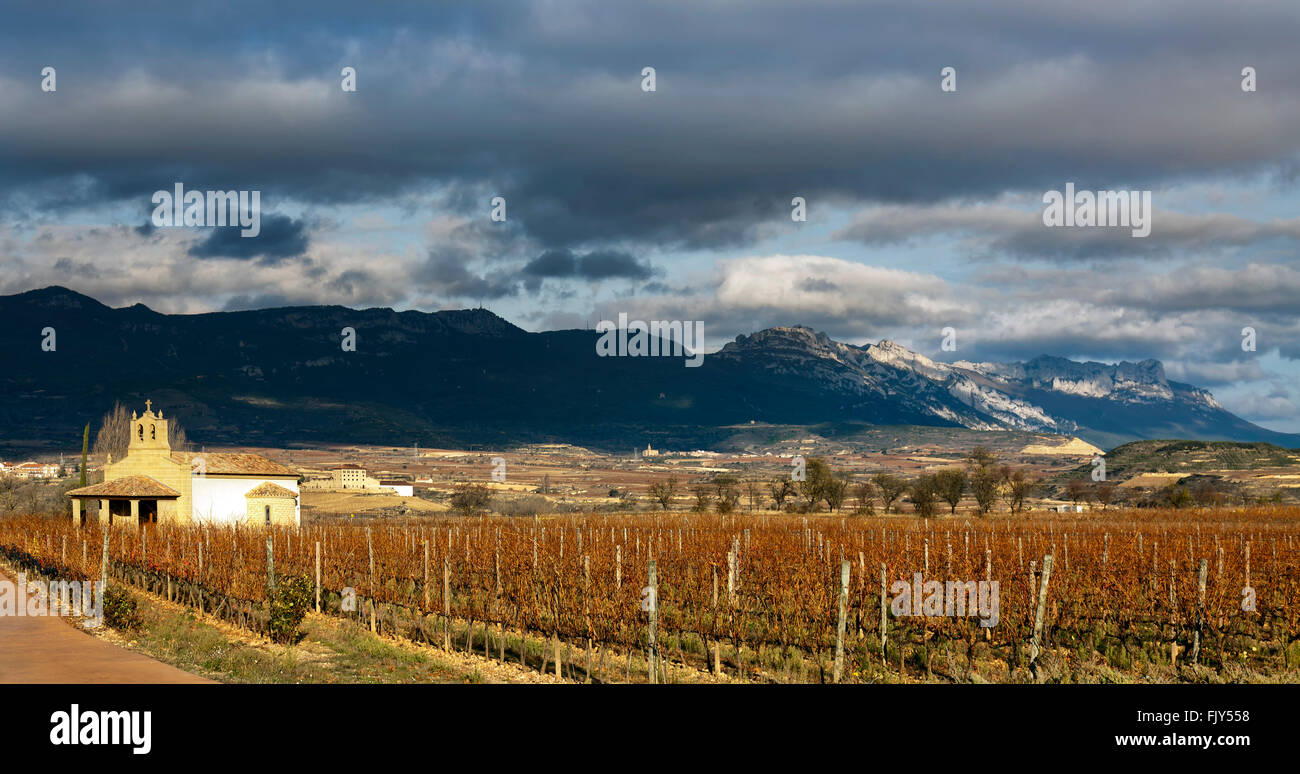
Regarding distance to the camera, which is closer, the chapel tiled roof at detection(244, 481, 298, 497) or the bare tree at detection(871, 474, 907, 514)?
the chapel tiled roof at detection(244, 481, 298, 497)

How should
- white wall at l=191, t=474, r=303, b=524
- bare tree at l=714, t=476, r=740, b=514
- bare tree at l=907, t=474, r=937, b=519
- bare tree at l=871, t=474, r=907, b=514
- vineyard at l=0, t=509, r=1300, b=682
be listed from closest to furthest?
vineyard at l=0, t=509, r=1300, b=682
white wall at l=191, t=474, r=303, b=524
bare tree at l=714, t=476, r=740, b=514
bare tree at l=907, t=474, r=937, b=519
bare tree at l=871, t=474, r=907, b=514

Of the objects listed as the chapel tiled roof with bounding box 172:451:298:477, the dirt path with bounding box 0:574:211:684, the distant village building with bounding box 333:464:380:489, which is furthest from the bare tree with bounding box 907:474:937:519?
the dirt path with bounding box 0:574:211:684

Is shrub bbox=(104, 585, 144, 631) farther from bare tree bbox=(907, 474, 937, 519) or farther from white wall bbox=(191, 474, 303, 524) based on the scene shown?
bare tree bbox=(907, 474, 937, 519)

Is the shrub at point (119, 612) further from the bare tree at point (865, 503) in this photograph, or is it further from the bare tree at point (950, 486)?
the bare tree at point (950, 486)

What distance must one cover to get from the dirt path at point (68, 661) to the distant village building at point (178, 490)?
29234 mm

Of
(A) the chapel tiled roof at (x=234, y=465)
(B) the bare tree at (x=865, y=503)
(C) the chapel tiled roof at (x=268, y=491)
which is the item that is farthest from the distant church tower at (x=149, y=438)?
(B) the bare tree at (x=865, y=503)

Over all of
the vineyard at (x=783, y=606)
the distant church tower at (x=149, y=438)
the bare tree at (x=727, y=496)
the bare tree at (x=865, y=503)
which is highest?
the distant church tower at (x=149, y=438)

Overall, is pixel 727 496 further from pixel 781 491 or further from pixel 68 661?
pixel 68 661

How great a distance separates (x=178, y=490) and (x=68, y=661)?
3674 centimetres

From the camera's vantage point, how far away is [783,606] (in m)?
22.5

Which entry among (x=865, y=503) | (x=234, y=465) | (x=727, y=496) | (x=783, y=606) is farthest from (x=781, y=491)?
(x=783, y=606)

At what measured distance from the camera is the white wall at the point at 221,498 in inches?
2144

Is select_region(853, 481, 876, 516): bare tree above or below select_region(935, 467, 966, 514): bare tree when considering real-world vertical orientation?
below

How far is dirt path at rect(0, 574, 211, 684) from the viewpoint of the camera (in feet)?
58.6
